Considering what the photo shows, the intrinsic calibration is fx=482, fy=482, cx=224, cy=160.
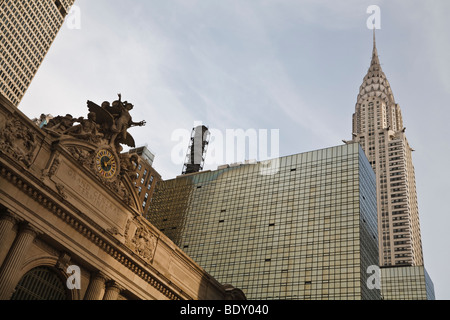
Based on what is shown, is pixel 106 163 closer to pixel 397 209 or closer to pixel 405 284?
pixel 405 284

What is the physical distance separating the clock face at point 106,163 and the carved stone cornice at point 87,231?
16.5 feet

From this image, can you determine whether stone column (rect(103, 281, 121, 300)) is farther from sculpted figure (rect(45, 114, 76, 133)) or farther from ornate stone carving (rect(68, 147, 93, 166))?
sculpted figure (rect(45, 114, 76, 133))

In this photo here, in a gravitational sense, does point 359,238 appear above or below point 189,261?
above

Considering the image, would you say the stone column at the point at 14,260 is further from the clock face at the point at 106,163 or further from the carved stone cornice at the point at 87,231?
the clock face at the point at 106,163

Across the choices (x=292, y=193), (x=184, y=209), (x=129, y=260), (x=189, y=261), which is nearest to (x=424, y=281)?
(x=292, y=193)

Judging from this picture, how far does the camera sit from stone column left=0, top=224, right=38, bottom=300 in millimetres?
29938

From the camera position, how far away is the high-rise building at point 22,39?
14188cm

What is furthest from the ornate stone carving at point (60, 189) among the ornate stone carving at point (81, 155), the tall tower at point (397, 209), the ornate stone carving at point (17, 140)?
the tall tower at point (397, 209)

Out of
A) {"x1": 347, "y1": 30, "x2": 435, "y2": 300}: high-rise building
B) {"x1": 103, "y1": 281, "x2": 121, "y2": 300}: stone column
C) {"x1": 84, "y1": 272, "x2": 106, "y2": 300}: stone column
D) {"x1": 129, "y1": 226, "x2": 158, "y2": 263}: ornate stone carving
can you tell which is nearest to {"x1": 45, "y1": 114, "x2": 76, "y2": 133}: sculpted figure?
{"x1": 129, "y1": 226, "x2": 158, "y2": 263}: ornate stone carving

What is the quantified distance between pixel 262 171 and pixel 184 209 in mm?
21722

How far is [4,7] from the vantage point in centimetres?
13988

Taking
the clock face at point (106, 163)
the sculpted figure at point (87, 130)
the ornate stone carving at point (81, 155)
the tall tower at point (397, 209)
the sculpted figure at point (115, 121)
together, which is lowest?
the ornate stone carving at point (81, 155)
